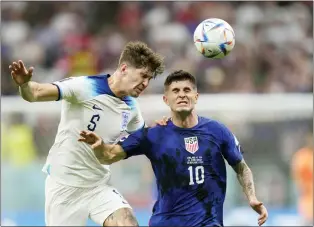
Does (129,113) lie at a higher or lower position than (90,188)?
higher

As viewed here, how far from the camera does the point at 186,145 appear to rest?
757cm

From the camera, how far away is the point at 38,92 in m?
7.35

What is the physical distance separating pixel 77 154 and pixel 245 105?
23.8 feet

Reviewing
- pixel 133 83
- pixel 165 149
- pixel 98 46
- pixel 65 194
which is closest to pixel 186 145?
pixel 165 149

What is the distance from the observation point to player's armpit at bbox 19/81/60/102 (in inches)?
286

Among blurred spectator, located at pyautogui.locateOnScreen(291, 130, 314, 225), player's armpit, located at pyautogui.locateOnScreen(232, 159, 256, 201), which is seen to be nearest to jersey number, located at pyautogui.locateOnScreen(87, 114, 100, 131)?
player's armpit, located at pyautogui.locateOnScreen(232, 159, 256, 201)

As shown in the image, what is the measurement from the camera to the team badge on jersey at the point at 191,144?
→ 756 cm

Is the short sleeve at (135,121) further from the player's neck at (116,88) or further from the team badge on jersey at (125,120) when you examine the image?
the player's neck at (116,88)

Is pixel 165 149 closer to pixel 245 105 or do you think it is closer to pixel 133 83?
pixel 133 83

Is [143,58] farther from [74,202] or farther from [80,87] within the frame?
[74,202]

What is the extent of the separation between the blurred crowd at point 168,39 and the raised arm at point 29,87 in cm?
853

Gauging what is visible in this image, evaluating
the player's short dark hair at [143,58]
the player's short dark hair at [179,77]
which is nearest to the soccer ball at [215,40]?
the player's short dark hair at [143,58]

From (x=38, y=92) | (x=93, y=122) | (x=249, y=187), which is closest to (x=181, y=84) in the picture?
(x=93, y=122)

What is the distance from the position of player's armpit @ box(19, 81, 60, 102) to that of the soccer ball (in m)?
1.49
